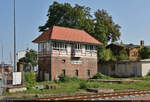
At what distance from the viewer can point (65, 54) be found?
3509 centimetres

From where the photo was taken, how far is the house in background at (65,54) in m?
33.7

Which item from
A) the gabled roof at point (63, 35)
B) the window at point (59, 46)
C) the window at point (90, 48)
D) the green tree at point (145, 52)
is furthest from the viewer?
the green tree at point (145, 52)

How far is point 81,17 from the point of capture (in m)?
45.0

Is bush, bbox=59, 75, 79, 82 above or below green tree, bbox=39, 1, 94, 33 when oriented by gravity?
below

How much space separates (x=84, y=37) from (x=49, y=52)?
27.2 ft

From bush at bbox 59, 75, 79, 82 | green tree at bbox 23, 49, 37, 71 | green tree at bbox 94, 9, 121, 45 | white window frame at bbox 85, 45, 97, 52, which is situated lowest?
bush at bbox 59, 75, 79, 82

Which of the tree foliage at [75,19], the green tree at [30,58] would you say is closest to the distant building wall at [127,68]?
the tree foliage at [75,19]

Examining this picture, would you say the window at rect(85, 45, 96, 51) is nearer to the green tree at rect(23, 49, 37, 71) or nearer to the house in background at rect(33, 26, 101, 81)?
the house in background at rect(33, 26, 101, 81)

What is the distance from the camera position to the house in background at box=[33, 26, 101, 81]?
33688mm

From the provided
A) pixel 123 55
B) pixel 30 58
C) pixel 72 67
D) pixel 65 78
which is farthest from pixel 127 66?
pixel 30 58

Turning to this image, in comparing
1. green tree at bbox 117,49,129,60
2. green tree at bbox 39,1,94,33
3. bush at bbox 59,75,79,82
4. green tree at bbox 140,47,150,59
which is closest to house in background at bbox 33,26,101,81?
bush at bbox 59,75,79,82

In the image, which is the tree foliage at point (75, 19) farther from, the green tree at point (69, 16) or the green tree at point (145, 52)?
the green tree at point (145, 52)

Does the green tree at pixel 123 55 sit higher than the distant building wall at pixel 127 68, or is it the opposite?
the green tree at pixel 123 55

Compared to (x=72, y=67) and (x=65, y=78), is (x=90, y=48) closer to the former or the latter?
(x=72, y=67)
